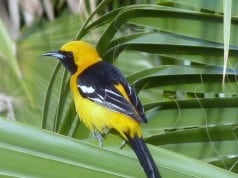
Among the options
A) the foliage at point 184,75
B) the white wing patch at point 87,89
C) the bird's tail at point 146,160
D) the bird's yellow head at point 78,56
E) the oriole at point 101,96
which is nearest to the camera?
the bird's tail at point 146,160

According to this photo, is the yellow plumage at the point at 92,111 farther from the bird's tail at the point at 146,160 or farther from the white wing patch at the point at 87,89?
the bird's tail at the point at 146,160

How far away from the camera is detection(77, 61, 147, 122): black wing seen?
1285mm

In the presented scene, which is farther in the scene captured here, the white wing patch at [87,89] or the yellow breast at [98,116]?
the white wing patch at [87,89]

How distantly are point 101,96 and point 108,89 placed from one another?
0.02m

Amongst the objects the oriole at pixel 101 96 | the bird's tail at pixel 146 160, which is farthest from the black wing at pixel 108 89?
the bird's tail at pixel 146 160

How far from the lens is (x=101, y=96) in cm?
140

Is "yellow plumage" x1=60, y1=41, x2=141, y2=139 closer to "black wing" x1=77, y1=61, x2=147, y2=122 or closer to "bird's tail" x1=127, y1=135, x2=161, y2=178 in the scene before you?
"black wing" x1=77, y1=61, x2=147, y2=122

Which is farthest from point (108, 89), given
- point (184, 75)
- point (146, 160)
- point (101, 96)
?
point (146, 160)

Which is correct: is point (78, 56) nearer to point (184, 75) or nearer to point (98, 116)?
point (98, 116)

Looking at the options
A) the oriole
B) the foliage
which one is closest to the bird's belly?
the oriole

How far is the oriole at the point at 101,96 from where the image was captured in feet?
4.19

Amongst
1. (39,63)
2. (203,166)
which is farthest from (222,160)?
(39,63)

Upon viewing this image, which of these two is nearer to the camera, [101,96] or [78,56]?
[101,96]

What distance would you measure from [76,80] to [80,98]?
8 cm
